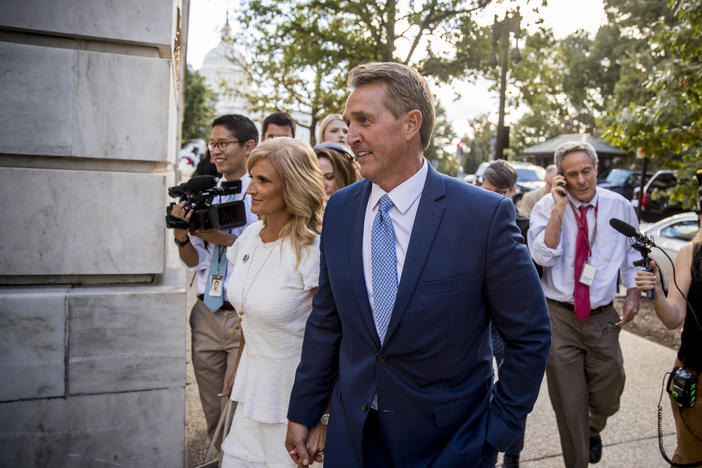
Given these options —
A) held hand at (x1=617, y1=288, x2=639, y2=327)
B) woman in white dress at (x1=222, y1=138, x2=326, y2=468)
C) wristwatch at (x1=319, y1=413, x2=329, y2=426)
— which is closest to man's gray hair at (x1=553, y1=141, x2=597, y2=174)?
held hand at (x1=617, y1=288, x2=639, y2=327)

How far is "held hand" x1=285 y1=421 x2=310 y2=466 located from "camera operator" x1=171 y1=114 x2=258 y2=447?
4.15 ft

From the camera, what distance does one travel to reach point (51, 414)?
3.11 meters

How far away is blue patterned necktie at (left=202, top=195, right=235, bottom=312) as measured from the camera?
3442 millimetres

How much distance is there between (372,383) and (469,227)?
26.5 inches

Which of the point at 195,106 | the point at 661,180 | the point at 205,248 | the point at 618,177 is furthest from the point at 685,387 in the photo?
the point at 195,106

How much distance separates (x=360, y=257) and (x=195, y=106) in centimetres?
4649

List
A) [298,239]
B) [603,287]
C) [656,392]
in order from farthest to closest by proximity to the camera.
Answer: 1. [656,392]
2. [603,287]
3. [298,239]

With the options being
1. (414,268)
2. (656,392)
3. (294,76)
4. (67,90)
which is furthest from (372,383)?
(294,76)

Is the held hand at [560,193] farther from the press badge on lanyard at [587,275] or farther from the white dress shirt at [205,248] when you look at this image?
the white dress shirt at [205,248]

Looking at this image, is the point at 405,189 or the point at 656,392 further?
the point at 656,392

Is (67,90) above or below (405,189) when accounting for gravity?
above

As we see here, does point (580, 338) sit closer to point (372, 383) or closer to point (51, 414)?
point (372, 383)

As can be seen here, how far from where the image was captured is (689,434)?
2.94 meters

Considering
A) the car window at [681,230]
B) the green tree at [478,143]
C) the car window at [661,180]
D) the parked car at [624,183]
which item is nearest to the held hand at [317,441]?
the car window at [681,230]
